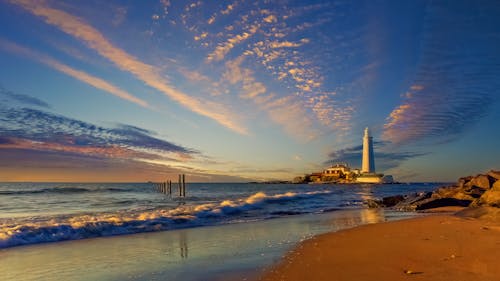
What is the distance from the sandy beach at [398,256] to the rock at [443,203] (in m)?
10.0

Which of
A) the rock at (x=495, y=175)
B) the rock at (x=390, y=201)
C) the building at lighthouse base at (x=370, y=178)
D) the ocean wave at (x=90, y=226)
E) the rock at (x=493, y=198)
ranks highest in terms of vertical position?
the rock at (x=495, y=175)

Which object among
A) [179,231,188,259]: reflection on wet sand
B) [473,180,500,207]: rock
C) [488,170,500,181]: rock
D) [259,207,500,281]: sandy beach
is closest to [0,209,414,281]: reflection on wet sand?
[179,231,188,259]: reflection on wet sand

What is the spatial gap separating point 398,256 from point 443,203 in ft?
54.0

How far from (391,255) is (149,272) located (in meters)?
4.49

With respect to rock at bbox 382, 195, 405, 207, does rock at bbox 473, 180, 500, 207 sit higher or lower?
higher

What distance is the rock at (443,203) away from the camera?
2031 centimetres

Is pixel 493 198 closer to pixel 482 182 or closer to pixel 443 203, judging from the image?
pixel 443 203

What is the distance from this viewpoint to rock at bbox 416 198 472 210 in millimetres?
20312

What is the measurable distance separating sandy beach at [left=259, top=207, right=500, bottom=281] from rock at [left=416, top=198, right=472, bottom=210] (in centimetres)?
1003

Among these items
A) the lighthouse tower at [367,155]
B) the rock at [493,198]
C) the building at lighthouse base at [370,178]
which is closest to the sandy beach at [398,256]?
the rock at [493,198]

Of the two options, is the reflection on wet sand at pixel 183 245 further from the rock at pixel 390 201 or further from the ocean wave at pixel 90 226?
the rock at pixel 390 201

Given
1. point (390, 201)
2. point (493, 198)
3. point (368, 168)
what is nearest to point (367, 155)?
point (368, 168)

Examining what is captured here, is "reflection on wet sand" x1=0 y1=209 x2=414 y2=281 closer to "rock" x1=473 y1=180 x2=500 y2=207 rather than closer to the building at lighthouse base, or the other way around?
"rock" x1=473 y1=180 x2=500 y2=207

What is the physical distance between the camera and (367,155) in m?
119
